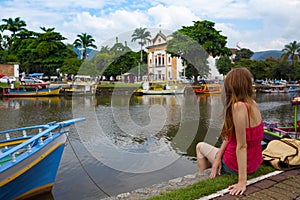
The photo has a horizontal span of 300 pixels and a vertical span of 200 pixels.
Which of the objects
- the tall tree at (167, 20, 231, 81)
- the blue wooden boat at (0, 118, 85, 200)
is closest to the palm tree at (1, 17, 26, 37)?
the tall tree at (167, 20, 231, 81)

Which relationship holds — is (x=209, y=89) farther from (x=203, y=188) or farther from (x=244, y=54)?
(x=203, y=188)

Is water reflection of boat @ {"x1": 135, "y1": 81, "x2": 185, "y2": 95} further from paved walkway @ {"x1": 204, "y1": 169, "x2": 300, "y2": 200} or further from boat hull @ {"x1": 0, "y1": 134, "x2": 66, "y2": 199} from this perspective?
paved walkway @ {"x1": 204, "y1": 169, "x2": 300, "y2": 200}

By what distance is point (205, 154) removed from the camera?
3.69 metres

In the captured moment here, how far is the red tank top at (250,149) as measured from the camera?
9.65ft

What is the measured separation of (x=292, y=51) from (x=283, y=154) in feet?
186

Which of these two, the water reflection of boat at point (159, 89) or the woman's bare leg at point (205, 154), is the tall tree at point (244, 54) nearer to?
the water reflection of boat at point (159, 89)

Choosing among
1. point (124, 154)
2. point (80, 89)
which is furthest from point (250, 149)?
point (80, 89)

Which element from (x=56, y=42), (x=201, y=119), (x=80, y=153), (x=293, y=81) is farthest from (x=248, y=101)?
(x=293, y=81)

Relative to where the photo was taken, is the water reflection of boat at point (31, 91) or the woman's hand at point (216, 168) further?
the water reflection of boat at point (31, 91)

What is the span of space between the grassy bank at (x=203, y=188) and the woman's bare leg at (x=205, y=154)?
33cm

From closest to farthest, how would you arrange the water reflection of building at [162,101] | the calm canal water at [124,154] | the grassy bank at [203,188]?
the grassy bank at [203,188]
the calm canal water at [124,154]
the water reflection of building at [162,101]

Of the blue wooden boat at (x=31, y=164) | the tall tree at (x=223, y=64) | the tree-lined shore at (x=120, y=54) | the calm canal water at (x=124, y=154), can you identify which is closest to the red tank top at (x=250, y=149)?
the blue wooden boat at (x=31, y=164)

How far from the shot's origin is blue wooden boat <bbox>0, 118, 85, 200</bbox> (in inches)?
172

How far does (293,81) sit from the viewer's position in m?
51.2
